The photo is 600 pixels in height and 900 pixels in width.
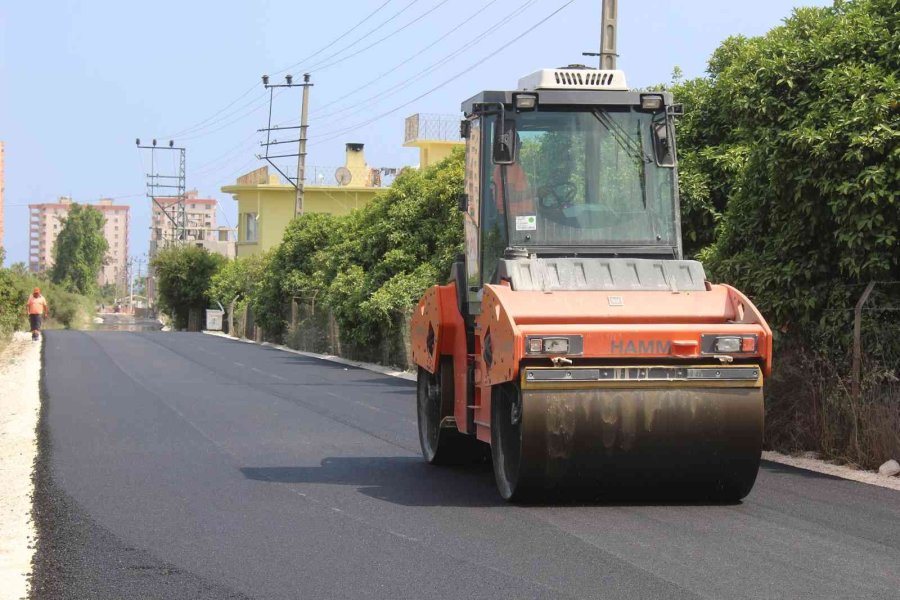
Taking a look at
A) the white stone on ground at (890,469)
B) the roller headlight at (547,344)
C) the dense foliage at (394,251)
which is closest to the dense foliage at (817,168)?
the white stone on ground at (890,469)

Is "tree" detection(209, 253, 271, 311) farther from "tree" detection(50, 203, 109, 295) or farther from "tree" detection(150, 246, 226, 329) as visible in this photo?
"tree" detection(50, 203, 109, 295)

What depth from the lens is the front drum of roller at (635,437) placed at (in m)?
9.30

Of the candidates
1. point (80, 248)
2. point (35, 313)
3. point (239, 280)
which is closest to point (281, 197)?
point (239, 280)

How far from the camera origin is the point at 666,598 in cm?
686

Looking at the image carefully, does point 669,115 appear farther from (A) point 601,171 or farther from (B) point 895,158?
(B) point 895,158

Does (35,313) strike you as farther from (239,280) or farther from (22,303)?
(239,280)

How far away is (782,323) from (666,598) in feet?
26.2

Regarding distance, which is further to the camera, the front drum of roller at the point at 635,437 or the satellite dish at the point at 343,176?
the satellite dish at the point at 343,176

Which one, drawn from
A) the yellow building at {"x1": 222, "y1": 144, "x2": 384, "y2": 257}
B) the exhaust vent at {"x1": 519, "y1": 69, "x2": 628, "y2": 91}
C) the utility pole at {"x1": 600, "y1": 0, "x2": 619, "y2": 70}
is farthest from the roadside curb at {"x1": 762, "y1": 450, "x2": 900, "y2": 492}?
the yellow building at {"x1": 222, "y1": 144, "x2": 384, "y2": 257}

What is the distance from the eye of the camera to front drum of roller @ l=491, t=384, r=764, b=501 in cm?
930

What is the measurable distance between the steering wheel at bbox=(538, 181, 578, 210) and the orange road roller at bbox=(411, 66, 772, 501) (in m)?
0.01

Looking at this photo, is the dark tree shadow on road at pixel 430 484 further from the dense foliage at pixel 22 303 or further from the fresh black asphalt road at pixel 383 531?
the dense foliage at pixel 22 303

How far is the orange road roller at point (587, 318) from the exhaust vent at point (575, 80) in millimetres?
16

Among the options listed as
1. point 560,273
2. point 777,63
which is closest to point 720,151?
point 777,63
